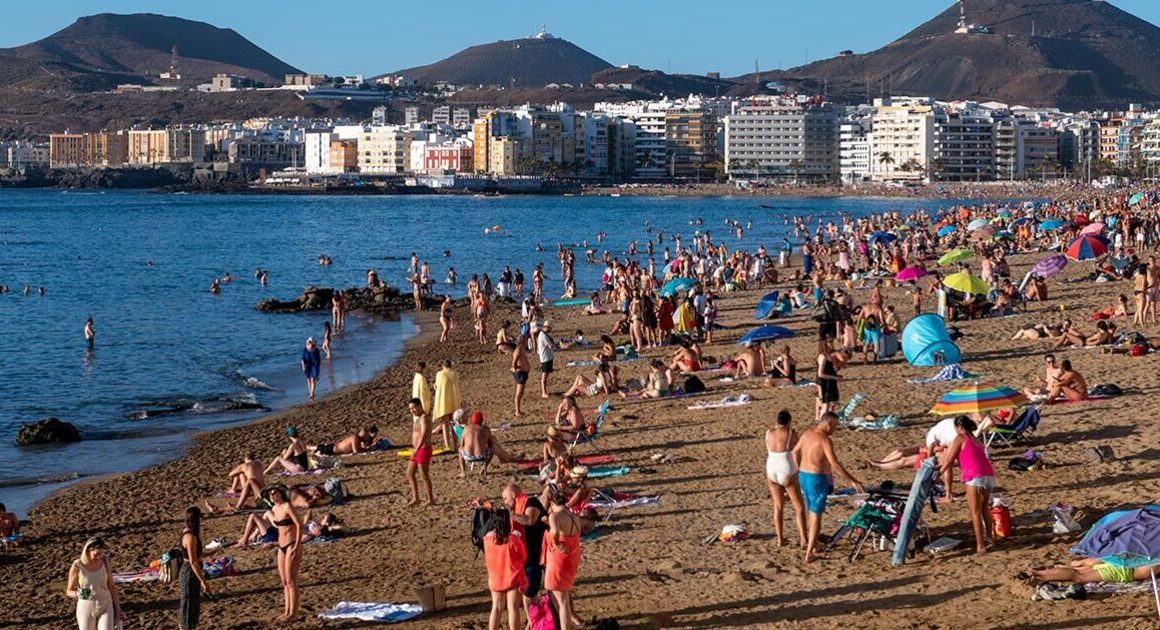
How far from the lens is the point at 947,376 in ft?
53.3

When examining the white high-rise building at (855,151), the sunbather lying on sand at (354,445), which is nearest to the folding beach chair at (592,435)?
the sunbather lying on sand at (354,445)

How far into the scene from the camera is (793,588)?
29.6 feet

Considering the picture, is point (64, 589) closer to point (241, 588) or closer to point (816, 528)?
point (241, 588)

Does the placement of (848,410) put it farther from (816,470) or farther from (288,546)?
(288,546)

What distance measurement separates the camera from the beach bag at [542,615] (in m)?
8.17

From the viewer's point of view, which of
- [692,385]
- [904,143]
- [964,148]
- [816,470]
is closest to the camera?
[816,470]

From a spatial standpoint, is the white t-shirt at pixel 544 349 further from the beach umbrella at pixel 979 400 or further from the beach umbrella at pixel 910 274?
the beach umbrella at pixel 910 274

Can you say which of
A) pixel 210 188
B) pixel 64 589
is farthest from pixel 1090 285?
pixel 210 188

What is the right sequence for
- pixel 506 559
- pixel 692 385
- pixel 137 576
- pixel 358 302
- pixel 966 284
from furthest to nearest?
1. pixel 358 302
2. pixel 966 284
3. pixel 692 385
4. pixel 137 576
5. pixel 506 559

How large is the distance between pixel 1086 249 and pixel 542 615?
69.1 ft

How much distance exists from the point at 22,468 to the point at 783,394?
8666 millimetres

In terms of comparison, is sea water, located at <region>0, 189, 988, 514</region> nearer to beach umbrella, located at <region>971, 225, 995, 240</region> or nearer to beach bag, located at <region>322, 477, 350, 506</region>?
beach bag, located at <region>322, 477, 350, 506</region>

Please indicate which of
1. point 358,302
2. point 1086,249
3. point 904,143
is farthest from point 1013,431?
point 904,143

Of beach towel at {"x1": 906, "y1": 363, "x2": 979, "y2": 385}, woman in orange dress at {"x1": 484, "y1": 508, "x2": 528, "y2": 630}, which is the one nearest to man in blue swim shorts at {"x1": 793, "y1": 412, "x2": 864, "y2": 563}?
woman in orange dress at {"x1": 484, "y1": 508, "x2": 528, "y2": 630}
